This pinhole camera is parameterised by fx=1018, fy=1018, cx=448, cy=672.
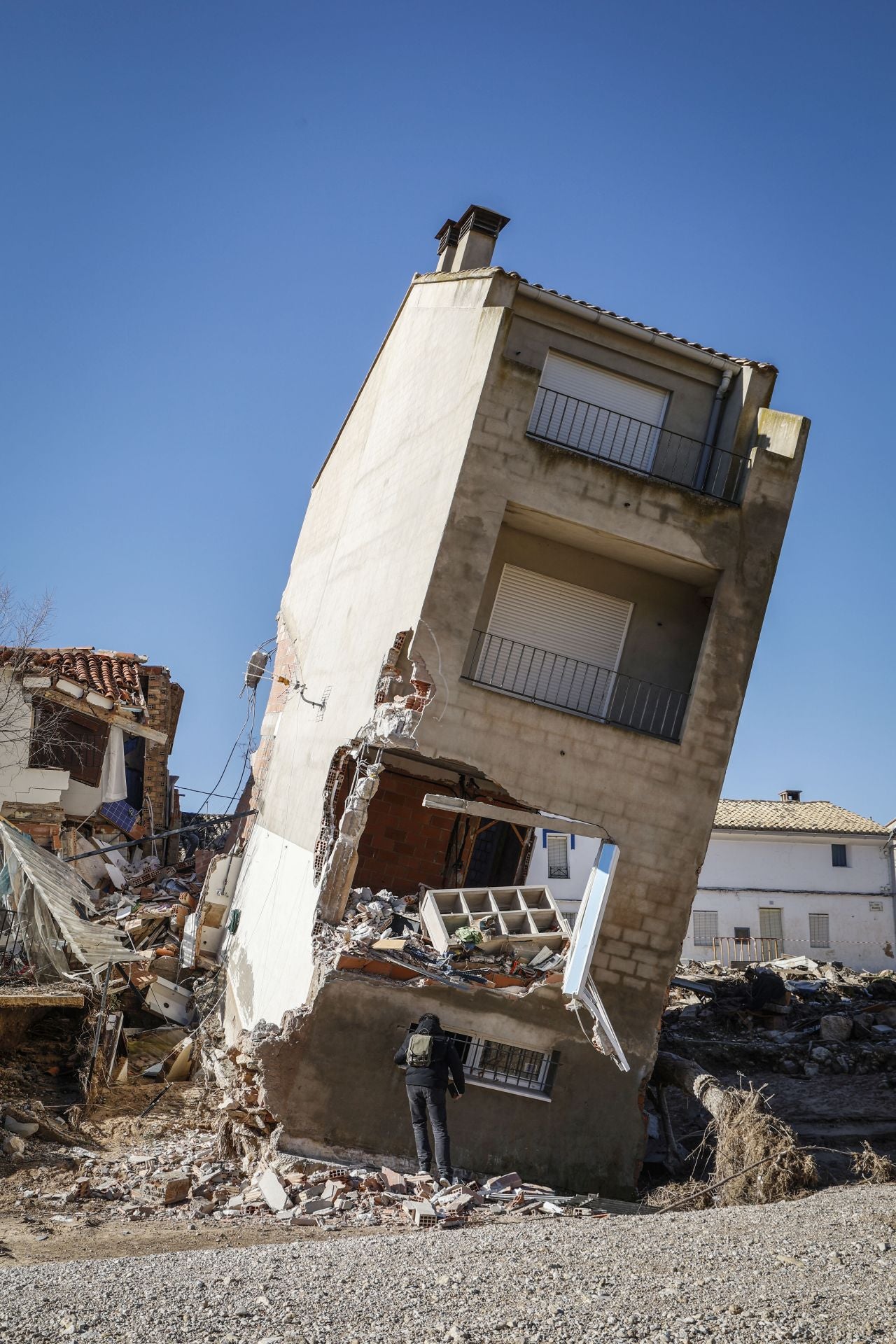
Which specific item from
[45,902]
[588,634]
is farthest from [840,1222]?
[45,902]

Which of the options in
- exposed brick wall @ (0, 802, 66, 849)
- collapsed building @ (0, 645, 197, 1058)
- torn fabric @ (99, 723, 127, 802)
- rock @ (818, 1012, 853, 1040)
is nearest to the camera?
collapsed building @ (0, 645, 197, 1058)

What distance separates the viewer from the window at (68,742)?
20453 mm

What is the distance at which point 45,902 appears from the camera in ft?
49.2

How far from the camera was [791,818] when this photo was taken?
37.3 m

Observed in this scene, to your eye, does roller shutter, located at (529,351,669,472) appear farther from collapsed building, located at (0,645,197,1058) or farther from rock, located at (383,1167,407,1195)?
collapsed building, located at (0,645,197,1058)

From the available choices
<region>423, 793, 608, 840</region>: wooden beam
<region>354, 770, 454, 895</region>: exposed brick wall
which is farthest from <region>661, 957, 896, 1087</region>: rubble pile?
<region>423, 793, 608, 840</region>: wooden beam

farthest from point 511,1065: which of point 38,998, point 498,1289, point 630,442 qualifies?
point 630,442

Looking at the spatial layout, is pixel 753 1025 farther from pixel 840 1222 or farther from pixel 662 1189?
pixel 840 1222

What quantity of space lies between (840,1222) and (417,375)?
11609mm

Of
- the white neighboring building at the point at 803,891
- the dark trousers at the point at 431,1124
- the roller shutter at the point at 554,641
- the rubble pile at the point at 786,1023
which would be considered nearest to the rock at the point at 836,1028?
the rubble pile at the point at 786,1023

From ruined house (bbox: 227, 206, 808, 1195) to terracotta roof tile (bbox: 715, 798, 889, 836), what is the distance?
22.9m

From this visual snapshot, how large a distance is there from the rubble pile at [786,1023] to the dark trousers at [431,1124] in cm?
833

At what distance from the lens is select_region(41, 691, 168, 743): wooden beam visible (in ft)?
68.3

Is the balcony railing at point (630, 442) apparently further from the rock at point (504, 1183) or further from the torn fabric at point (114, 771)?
the torn fabric at point (114, 771)
